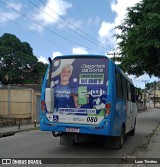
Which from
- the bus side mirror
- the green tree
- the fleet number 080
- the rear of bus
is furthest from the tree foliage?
the fleet number 080

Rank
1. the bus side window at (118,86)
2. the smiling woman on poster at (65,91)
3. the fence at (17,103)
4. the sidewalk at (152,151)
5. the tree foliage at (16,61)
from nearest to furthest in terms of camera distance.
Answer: the sidewalk at (152,151) → the smiling woman on poster at (65,91) → the bus side window at (118,86) → the fence at (17,103) → the tree foliage at (16,61)

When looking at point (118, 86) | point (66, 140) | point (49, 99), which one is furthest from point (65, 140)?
point (118, 86)

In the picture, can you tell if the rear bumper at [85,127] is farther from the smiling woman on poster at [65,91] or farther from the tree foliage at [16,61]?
the tree foliage at [16,61]

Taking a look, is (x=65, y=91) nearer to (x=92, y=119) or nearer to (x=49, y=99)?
(x=49, y=99)

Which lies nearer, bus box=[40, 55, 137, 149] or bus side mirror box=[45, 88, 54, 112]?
bus box=[40, 55, 137, 149]

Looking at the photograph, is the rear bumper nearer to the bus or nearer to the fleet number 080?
the bus

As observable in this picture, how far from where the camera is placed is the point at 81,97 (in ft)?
37.2

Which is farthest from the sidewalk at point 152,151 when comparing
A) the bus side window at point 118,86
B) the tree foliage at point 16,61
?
the tree foliage at point 16,61

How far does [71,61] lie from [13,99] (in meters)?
18.2

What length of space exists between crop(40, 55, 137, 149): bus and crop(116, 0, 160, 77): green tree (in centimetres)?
1802

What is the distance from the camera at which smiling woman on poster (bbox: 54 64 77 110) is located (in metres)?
11.4

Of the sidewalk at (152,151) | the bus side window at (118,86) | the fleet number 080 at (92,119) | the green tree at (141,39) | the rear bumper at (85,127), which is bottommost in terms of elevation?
the sidewalk at (152,151)

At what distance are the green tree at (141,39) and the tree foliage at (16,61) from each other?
25.4 meters

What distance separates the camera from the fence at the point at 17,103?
28.3 meters
